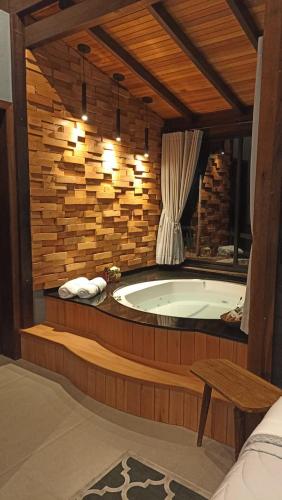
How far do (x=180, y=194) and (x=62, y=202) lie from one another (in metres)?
1.73

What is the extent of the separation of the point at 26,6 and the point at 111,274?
8.42ft

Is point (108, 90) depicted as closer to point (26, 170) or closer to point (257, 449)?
point (26, 170)

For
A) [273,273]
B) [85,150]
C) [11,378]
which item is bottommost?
[11,378]

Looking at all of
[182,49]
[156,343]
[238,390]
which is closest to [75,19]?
[182,49]

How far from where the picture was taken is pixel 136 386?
Answer: 7.61ft

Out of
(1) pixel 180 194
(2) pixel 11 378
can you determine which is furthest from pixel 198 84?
(2) pixel 11 378

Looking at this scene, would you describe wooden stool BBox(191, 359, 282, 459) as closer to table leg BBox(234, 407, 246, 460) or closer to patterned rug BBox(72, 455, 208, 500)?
table leg BBox(234, 407, 246, 460)

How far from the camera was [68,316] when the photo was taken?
321cm

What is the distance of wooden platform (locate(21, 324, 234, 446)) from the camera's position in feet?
6.98

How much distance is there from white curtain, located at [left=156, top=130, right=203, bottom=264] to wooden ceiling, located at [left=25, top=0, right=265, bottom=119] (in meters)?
0.42

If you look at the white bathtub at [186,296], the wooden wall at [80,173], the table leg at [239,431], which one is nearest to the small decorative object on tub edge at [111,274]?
the wooden wall at [80,173]

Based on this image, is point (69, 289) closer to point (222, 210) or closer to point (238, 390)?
point (238, 390)

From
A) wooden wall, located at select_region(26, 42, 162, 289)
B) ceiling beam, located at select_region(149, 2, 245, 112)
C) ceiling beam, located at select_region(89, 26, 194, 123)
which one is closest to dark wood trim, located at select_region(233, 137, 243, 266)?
ceiling beam, located at select_region(149, 2, 245, 112)

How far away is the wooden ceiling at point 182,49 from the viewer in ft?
8.84
